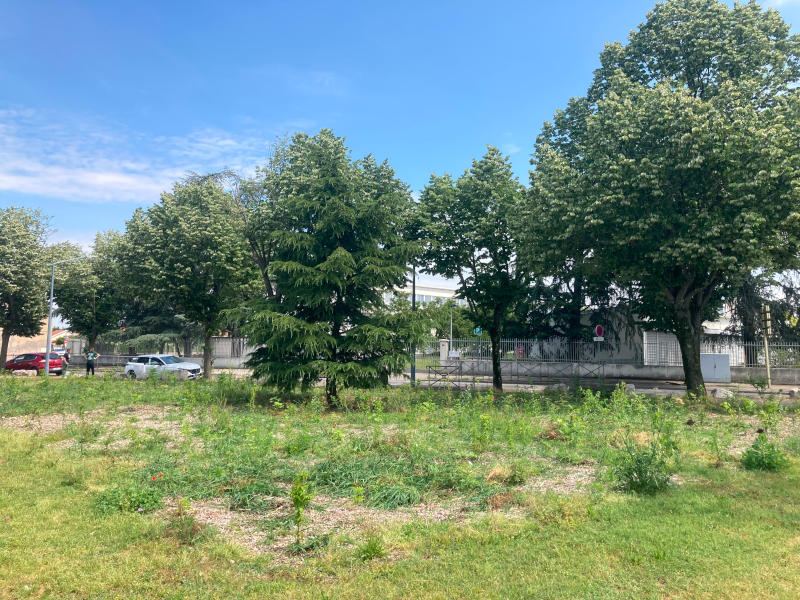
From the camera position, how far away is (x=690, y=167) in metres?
15.0

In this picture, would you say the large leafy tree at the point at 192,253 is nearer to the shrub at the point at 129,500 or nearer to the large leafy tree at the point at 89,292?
the large leafy tree at the point at 89,292

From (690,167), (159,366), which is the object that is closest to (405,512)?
(690,167)

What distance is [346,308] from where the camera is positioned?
16.5 m

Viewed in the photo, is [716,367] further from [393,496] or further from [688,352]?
[393,496]

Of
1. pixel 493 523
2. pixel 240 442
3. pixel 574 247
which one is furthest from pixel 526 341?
A: pixel 493 523

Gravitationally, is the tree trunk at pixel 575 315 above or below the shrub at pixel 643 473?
above

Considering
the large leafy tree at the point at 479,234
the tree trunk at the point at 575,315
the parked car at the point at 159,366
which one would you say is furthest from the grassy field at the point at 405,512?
the tree trunk at the point at 575,315

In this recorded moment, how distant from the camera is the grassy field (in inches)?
174

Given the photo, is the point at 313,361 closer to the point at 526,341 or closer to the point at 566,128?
the point at 566,128

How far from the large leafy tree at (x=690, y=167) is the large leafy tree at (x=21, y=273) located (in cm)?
2963

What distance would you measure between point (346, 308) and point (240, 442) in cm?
763

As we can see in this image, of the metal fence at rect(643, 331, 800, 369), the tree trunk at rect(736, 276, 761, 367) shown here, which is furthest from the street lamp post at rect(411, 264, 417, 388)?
the tree trunk at rect(736, 276, 761, 367)

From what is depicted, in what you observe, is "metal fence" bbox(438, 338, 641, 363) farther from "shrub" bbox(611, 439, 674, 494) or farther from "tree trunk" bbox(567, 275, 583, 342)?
"shrub" bbox(611, 439, 674, 494)

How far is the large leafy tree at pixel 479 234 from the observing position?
895 inches
